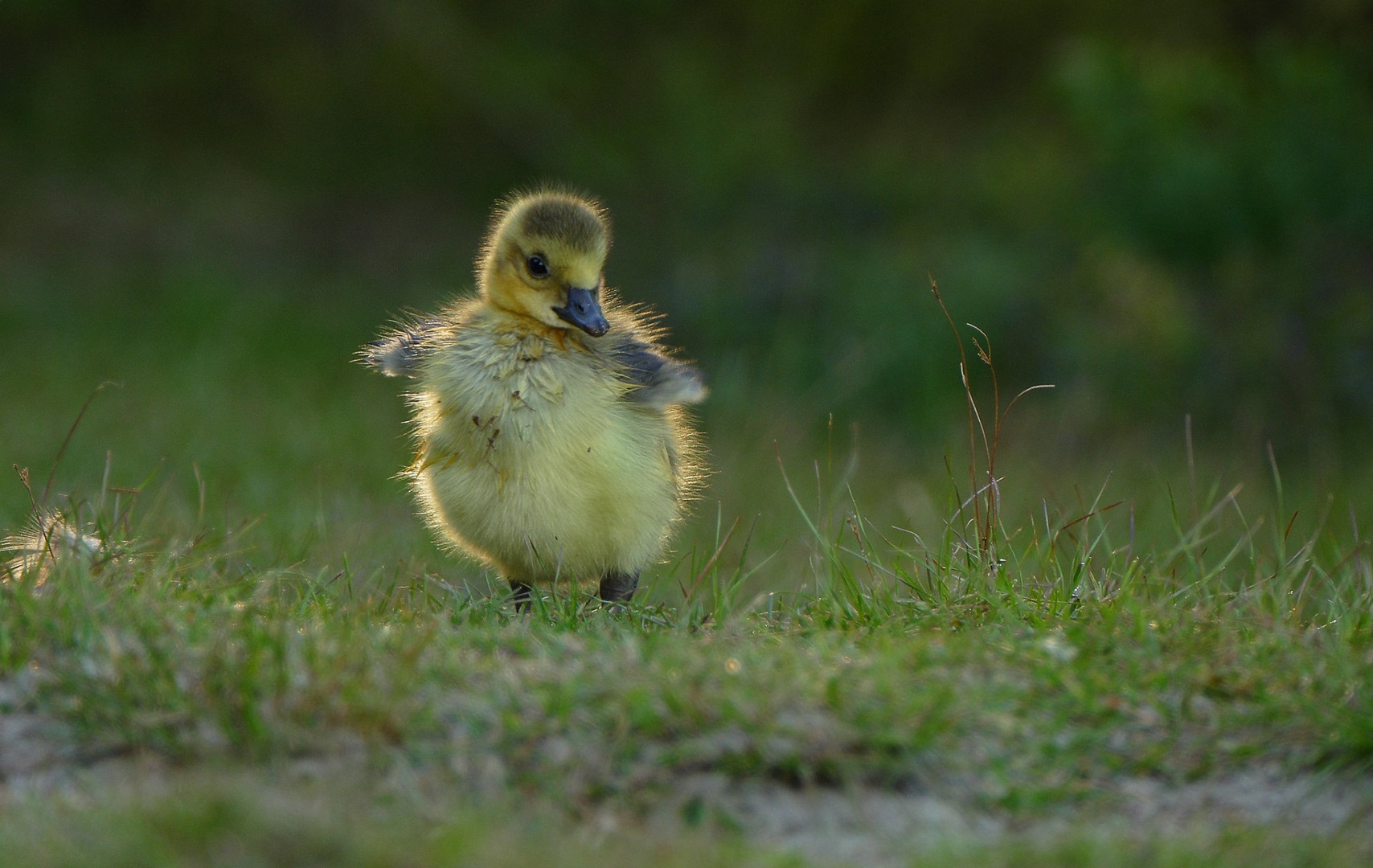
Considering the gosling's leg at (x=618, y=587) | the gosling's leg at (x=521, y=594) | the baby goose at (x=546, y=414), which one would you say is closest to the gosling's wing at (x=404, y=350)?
the baby goose at (x=546, y=414)

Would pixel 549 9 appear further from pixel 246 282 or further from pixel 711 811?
pixel 711 811

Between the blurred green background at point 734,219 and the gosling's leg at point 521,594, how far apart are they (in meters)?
0.80

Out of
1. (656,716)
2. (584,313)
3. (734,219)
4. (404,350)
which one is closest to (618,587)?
(584,313)

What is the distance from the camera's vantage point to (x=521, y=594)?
12.7 feet

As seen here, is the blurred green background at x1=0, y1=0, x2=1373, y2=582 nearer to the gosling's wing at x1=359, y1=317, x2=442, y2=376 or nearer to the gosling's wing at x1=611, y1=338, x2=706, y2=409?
the gosling's wing at x1=359, y1=317, x2=442, y2=376

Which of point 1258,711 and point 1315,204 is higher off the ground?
point 1315,204

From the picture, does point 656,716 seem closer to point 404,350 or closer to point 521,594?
point 521,594

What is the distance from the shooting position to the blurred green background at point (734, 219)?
834cm

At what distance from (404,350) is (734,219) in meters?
7.28

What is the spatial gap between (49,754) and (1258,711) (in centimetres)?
238

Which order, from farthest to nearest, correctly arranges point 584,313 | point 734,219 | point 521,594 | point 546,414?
point 734,219, point 521,594, point 584,313, point 546,414

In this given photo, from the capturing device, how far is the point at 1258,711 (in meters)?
2.85

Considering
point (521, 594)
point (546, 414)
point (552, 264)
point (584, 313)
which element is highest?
point (552, 264)

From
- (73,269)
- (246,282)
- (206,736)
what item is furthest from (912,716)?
(73,269)
